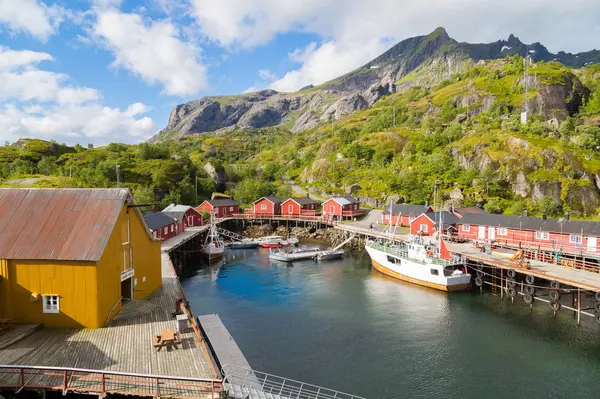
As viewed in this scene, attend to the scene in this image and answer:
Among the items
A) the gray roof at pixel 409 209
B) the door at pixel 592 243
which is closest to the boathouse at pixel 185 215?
the gray roof at pixel 409 209

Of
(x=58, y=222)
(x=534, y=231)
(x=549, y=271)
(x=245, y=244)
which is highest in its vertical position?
(x=58, y=222)

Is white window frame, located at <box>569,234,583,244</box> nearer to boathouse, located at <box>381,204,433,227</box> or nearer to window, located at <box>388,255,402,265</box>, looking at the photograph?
window, located at <box>388,255,402,265</box>

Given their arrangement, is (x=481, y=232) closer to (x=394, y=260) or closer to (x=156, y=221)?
(x=394, y=260)

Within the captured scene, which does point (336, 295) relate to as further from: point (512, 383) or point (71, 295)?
point (71, 295)

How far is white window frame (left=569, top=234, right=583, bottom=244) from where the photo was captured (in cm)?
4172

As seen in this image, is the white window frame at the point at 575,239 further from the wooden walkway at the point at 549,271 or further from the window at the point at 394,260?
the window at the point at 394,260

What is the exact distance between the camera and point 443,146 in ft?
311

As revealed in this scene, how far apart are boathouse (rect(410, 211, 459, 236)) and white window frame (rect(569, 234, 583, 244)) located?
1430 cm

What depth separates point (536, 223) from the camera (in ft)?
149

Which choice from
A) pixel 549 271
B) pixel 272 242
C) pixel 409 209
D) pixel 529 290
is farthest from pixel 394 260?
pixel 272 242

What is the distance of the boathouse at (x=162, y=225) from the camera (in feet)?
159

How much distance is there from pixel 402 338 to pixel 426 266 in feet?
43.0

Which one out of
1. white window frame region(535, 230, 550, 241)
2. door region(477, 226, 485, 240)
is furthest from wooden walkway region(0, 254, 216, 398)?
door region(477, 226, 485, 240)

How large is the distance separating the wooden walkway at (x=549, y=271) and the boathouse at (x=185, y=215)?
39252 millimetres
